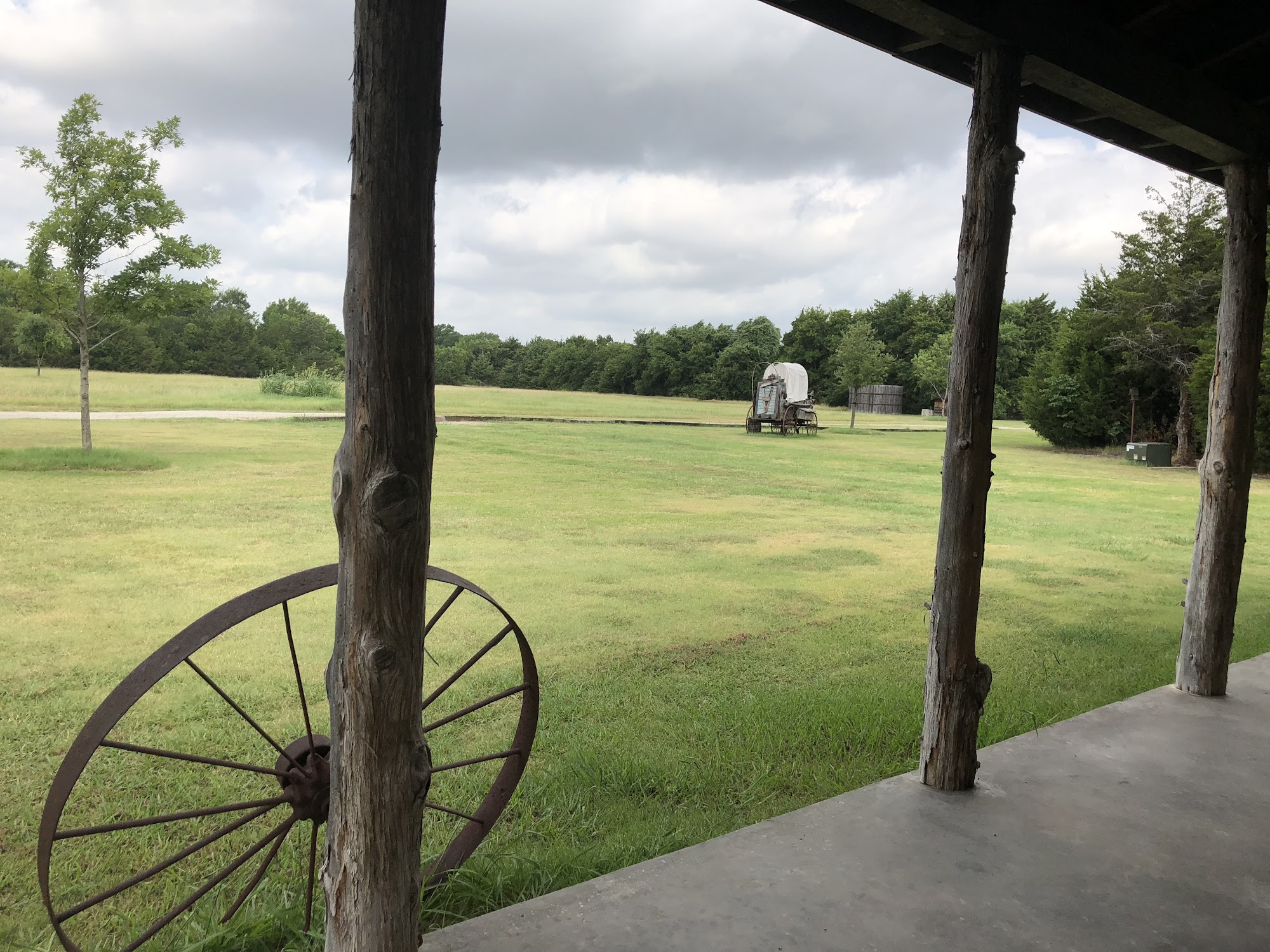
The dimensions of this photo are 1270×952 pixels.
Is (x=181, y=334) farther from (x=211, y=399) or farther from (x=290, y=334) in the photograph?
(x=211, y=399)

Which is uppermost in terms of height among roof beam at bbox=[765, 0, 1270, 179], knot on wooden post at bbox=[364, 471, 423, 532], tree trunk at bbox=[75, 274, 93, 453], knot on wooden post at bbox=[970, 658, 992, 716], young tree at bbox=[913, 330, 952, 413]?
young tree at bbox=[913, 330, 952, 413]

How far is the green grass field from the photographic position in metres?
14.6

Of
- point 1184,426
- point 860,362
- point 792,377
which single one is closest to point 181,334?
point 792,377

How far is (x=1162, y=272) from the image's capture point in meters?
19.8

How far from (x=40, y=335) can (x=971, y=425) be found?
461 inches

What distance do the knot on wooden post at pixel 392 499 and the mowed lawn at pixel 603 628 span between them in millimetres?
1214

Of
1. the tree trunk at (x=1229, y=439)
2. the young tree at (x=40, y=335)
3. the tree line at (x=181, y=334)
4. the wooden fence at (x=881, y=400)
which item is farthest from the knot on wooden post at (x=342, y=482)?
the wooden fence at (x=881, y=400)

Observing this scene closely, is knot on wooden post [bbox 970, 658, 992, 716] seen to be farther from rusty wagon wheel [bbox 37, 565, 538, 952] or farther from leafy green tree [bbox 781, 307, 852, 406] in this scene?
leafy green tree [bbox 781, 307, 852, 406]

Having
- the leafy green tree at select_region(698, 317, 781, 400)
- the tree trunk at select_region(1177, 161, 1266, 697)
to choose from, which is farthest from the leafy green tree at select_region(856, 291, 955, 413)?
the tree trunk at select_region(1177, 161, 1266, 697)

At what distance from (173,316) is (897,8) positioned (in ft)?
35.0

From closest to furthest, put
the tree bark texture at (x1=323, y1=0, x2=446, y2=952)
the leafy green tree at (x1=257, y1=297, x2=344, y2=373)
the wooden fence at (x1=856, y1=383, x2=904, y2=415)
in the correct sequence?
the tree bark texture at (x1=323, y1=0, x2=446, y2=952) < the leafy green tree at (x1=257, y1=297, x2=344, y2=373) < the wooden fence at (x1=856, y1=383, x2=904, y2=415)

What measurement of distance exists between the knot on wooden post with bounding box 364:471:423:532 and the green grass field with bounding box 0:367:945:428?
15.1 m

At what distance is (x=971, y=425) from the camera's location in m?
2.87

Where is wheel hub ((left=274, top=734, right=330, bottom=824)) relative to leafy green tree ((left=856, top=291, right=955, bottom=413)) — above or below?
below
